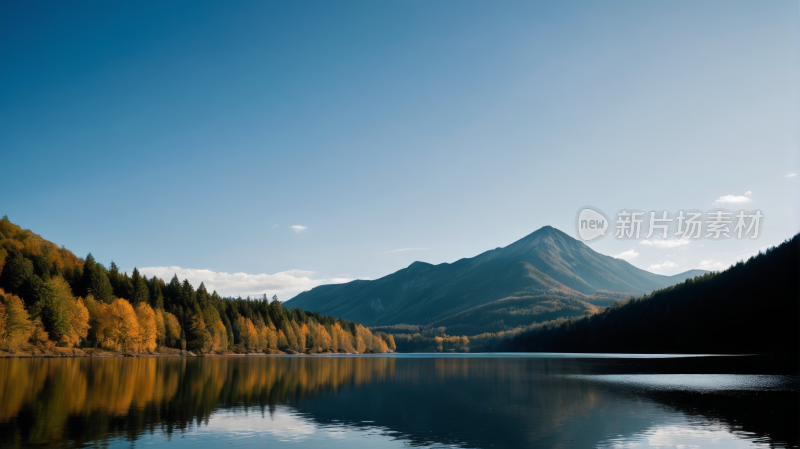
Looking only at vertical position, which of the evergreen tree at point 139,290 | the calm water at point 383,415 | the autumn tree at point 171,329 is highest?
the evergreen tree at point 139,290

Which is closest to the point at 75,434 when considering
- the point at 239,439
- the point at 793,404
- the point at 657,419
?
the point at 239,439

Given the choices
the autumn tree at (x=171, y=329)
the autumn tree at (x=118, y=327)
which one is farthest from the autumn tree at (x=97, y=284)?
the autumn tree at (x=171, y=329)

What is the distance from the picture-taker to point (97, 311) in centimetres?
12769

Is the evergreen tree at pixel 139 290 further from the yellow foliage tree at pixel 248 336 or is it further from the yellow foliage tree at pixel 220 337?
Answer: the yellow foliage tree at pixel 248 336

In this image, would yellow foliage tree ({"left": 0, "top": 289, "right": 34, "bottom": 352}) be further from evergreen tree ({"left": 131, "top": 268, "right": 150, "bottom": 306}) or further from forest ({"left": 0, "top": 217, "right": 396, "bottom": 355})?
evergreen tree ({"left": 131, "top": 268, "right": 150, "bottom": 306})

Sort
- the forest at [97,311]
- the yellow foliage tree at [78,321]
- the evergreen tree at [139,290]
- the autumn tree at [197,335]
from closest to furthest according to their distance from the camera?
the forest at [97,311] < the yellow foliage tree at [78,321] < the evergreen tree at [139,290] < the autumn tree at [197,335]

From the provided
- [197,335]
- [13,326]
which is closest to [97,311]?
[13,326]

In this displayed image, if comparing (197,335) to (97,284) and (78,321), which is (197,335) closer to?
(97,284)

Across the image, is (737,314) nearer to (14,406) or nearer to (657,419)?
(657,419)

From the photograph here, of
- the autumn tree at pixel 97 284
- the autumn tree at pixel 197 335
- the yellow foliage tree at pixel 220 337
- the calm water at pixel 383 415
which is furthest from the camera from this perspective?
the yellow foliage tree at pixel 220 337

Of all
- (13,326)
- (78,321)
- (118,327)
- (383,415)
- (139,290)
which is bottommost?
(383,415)

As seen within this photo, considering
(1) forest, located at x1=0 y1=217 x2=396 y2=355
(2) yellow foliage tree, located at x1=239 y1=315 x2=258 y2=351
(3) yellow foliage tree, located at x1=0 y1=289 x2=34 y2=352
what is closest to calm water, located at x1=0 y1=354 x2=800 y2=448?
(3) yellow foliage tree, located at x1=0 y1=289 x2=34 y2=352

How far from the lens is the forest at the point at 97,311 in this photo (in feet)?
367

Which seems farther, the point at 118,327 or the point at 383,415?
the point at 118,327
